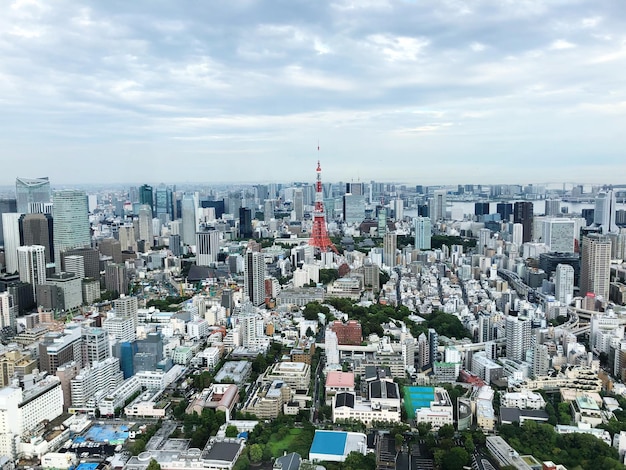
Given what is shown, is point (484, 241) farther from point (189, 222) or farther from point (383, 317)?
point (189, 222)

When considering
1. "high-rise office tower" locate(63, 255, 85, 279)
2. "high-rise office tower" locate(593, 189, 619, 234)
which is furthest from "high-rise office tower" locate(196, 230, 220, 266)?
"high-rise office tower" locate(593, 189, 619, 234)

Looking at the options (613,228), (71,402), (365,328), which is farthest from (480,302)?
(613,228)

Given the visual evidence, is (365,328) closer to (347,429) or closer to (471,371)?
(471,371)

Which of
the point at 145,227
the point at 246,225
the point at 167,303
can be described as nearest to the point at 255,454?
the point at 167,303

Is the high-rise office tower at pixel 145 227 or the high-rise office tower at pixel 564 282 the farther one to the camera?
the high-rise office tower at pixel 145 227

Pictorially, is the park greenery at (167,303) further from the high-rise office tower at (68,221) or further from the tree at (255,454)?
the tree at (255,454)

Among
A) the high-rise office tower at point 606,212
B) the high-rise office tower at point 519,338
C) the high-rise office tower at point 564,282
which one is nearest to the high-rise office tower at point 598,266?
the high-rise office tower at point 564,282
